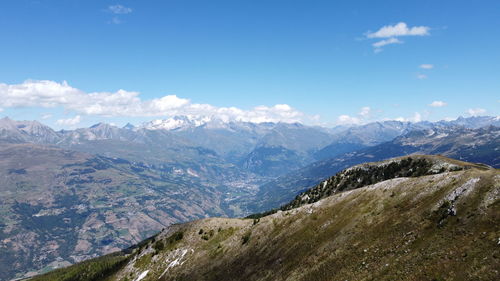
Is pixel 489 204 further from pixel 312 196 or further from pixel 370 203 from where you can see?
pixel 312 196

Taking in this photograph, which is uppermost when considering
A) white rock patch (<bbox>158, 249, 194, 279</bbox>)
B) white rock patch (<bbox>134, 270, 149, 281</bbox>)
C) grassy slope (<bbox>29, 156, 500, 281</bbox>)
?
grassy slope (<bbox>29, 156, 500, 281</bbox>)

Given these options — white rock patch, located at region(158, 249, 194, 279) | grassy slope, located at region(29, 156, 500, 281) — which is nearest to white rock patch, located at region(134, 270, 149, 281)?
white rock patch, located at region(158, 249, 194, 279)

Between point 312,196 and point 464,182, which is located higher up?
point 464,182

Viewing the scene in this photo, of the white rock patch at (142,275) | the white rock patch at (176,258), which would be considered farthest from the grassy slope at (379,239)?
the white rock patch at (142,275)

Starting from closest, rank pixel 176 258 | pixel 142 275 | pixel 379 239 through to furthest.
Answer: pixel 379 239 < pixel 176 258 < pixel 142 275

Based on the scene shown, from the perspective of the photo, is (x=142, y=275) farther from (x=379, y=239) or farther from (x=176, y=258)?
(x=379, y=239)

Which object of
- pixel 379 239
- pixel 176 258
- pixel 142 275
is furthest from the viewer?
pixel 142 275

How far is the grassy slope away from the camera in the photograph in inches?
1528

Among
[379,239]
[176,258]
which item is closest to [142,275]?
[176,258]

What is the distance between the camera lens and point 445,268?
36.7 meters

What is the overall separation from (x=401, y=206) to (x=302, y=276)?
72.4 ft

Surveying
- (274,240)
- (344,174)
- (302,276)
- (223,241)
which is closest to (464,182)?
(302,276)

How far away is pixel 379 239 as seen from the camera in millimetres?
51125

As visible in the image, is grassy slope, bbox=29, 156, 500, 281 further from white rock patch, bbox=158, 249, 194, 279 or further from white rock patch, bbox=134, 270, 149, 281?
white rock patch, bbox=134, 270, 149, 281
